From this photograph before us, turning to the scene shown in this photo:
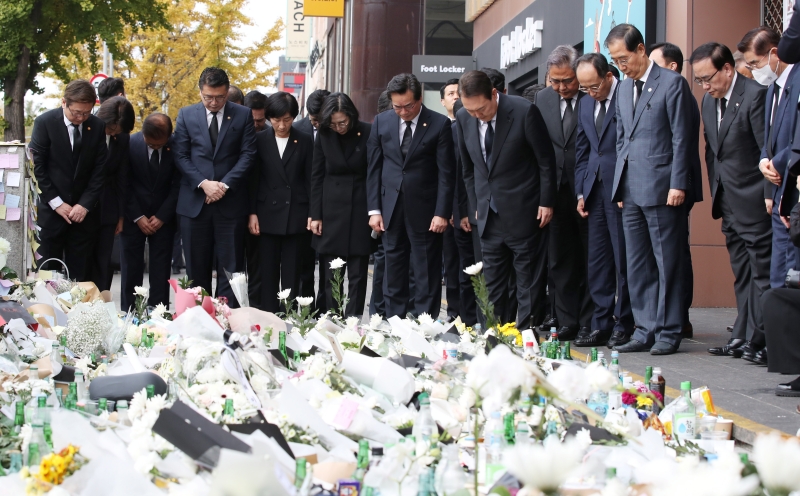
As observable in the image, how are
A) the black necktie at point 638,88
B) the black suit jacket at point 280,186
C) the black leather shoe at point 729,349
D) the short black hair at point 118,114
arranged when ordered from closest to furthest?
1. the black leather shoe at point 729,349
2. the black necktie at point 638,88
3. the black suit jacket at point 280,186
4. the short black hair at point 118,114

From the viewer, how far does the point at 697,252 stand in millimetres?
10984

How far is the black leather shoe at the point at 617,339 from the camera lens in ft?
25.6

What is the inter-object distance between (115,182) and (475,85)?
13.0ft

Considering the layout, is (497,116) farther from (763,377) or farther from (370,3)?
(370,3)

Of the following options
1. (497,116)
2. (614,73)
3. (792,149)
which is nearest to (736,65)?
(614,73)

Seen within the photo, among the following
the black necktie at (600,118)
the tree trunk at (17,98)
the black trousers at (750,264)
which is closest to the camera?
the black trousers at (750,264)

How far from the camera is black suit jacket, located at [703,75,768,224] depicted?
7.36 meters

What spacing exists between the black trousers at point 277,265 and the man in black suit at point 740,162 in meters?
4.07

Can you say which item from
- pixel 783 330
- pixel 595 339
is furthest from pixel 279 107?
pixel 783 330

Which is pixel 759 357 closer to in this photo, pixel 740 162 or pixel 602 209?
pixel 740 162

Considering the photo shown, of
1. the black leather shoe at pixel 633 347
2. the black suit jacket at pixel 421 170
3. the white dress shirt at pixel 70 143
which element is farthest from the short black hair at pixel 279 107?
the black leather shoe at pixel 633 347

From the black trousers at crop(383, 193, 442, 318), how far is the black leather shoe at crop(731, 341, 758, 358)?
2703 mm

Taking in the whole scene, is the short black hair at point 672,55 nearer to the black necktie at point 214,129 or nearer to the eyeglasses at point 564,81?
the eyeglasses at point 564,81

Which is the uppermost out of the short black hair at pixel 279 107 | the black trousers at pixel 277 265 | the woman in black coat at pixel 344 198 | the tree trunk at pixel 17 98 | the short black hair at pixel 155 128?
the tree trunk at pixel 17 98
